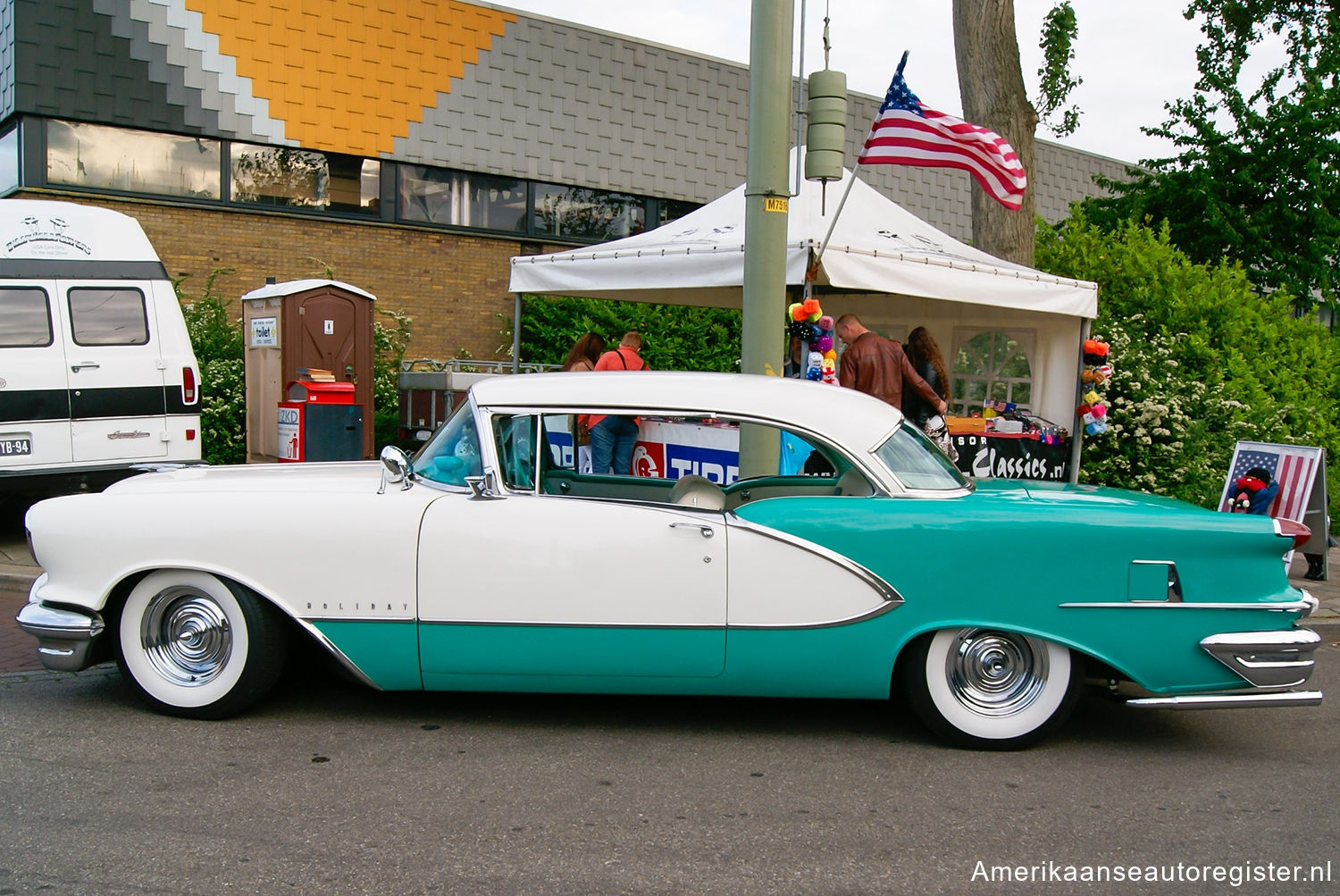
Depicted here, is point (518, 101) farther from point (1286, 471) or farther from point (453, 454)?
point (453, 454)

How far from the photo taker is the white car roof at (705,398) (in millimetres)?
4633

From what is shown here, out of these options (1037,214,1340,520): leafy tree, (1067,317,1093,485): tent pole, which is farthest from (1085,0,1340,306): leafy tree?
(1067,317,1093,485): tent pole

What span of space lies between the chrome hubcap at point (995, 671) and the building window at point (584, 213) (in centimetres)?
1371

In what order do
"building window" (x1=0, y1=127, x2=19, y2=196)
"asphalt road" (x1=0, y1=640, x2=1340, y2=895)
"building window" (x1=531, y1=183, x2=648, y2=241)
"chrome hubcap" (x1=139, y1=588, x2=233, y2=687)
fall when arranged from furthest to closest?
"building window" (x1=531, y1=183, x2=648, y2=241), "building window" (x1=0, y1=127, x2=19, y2=196), "chrome hubcap" (x1=139, y1=588, x2=233, y2=687), "asphalt road" (x1=0, y1=640, x2=1340, y2=895)

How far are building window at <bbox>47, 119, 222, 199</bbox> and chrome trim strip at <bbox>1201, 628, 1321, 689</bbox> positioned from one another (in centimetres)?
1326

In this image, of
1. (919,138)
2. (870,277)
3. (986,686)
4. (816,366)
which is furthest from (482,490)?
(919,138)

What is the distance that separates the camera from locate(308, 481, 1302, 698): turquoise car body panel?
432 cm

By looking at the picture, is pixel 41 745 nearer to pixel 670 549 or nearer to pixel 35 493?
pixel 670 549

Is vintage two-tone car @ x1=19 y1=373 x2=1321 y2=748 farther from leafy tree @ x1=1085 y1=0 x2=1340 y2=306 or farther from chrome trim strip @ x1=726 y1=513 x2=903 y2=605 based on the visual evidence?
leafy tree @ x1=1085 y1=0 x2=1340 y2=306

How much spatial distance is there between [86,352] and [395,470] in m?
5.41

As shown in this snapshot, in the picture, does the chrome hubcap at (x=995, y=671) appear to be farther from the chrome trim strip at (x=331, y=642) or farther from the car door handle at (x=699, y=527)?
the chrome trim strip at (x=331, y=642)

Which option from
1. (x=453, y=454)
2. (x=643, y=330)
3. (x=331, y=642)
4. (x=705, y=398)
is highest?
(x=643, y=330)

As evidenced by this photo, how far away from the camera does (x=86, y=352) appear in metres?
8.69

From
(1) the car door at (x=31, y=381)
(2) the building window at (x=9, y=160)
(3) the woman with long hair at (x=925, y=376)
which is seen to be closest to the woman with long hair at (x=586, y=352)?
(3) the woman with long hair at (x=925, y=376)
